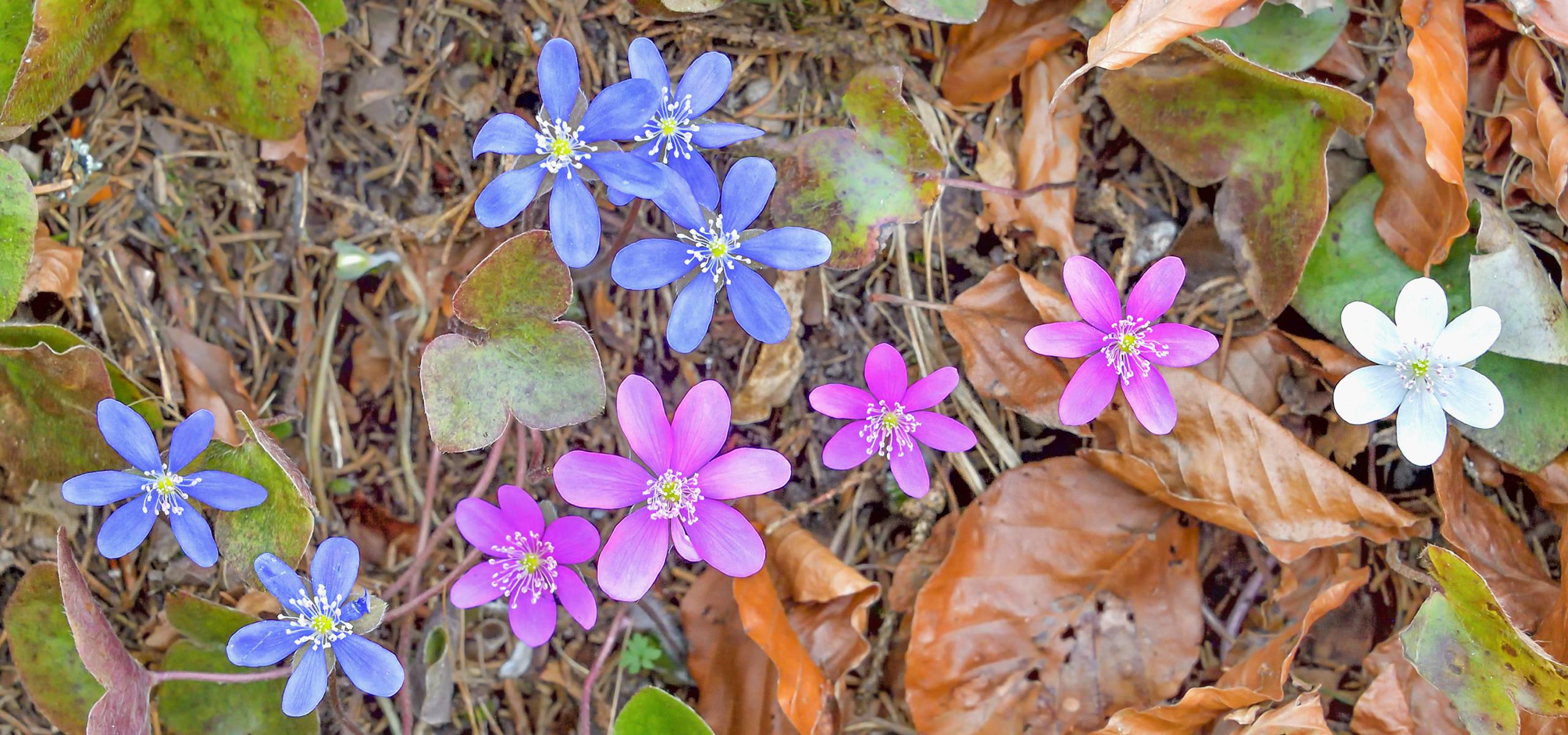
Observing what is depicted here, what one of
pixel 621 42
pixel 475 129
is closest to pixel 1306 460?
pixel 621 42

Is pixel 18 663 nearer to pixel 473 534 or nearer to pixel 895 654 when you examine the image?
pixel 473 534

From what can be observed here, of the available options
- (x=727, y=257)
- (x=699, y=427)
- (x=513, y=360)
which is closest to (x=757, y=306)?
(x=727, y=257)

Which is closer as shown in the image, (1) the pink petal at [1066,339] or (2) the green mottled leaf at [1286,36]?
(1) the pink petal at [1066,339]

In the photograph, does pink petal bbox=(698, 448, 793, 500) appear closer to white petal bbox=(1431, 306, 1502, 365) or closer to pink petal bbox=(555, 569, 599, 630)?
pink petal bbox=(555, 569, 599, 630)

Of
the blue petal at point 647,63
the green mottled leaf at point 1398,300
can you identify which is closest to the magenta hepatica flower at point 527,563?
the blue petal at point 647,63

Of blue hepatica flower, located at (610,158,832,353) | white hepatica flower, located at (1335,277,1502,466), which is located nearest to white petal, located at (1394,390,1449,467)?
white hepatica flower, located at (1335,277,1502,466)

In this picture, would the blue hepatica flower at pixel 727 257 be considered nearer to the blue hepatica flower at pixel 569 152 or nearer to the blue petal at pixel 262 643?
the blue hepatica flower at pixel 569 152
